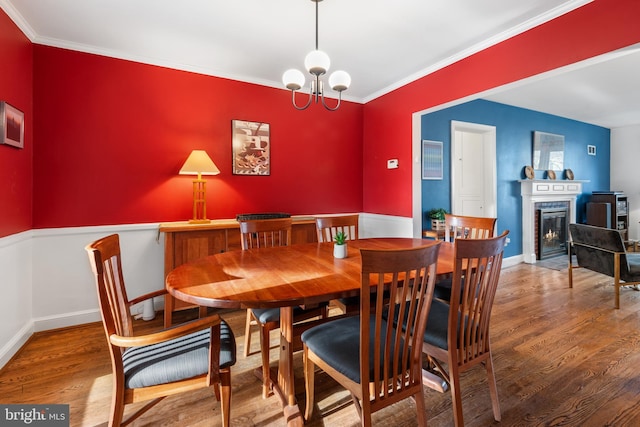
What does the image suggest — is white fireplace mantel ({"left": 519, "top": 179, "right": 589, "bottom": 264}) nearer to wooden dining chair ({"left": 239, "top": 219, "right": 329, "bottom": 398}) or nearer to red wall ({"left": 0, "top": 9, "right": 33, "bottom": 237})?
wooden dining chair ({"left": 239, "top": 219, "right": 329, "bottom": 398})

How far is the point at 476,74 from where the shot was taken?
9.04 feet

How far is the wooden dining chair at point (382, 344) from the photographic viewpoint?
1.09 m

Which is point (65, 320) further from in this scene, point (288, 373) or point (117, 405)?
point (288, 373)

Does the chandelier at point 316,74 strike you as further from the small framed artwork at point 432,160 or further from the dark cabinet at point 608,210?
the dark cabinet at point 608,210

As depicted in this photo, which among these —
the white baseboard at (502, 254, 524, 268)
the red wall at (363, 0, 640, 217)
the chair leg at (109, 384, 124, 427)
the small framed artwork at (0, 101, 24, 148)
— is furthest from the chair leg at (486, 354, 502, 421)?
the white baseboard at (502, 254, 524, 268)

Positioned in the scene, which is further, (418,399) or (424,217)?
(424,217)

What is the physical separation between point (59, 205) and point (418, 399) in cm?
315

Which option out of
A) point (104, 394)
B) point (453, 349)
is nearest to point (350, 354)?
point (453, 349)

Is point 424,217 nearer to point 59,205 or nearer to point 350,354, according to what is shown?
point 350,354

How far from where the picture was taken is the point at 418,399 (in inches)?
50.9

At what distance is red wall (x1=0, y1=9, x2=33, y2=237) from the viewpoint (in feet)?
6.97

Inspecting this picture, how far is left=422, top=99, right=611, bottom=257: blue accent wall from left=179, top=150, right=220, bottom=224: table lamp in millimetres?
2677

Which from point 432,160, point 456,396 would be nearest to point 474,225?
point 456,396

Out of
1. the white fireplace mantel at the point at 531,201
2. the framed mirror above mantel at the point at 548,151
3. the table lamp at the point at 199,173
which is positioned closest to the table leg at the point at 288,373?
the table lamp at the point at 199,173
